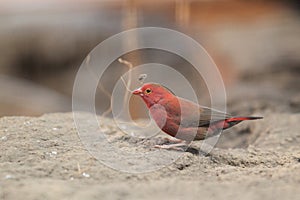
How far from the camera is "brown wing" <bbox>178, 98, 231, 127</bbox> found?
131 inches

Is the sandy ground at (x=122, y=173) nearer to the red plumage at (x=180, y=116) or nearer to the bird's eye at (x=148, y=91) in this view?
the red plumage at (x=180, y=116)

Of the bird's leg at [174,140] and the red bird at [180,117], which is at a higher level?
the red bird at [180,117]

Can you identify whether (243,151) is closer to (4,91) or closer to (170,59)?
(4,91)

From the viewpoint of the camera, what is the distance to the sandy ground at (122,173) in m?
2.44

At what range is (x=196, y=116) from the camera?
11.0 feet

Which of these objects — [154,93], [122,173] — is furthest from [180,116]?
[122,173]

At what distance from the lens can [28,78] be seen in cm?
814

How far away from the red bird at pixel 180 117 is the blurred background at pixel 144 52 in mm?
2415

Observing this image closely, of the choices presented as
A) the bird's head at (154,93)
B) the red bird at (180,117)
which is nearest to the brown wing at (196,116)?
the red bird at (180,117)

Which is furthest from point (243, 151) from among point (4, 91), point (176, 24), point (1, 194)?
point (176, 24)

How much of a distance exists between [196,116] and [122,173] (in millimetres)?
751

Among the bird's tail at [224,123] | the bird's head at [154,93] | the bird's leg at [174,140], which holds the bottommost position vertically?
the bird's leg at [174,140]

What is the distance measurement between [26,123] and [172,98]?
3.60 ft

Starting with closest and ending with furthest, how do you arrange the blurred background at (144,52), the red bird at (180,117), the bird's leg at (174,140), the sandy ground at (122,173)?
the sandy ground at (122,173)
the red bird at (180,117)
the bird's leg at (174,140)
the blurred background at (144,52)
